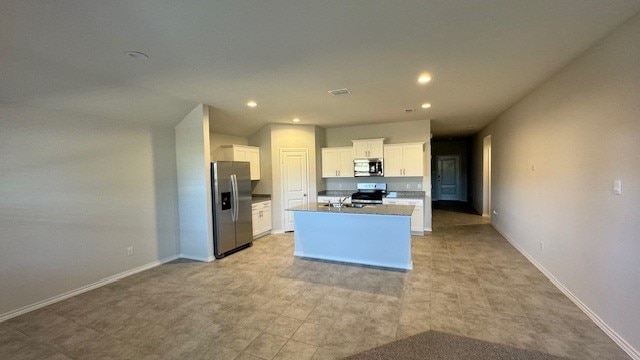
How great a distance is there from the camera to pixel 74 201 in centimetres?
352

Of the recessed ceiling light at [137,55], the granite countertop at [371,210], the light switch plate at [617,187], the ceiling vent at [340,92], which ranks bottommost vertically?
the granite countertop at [371,210]

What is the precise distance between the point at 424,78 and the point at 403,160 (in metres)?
2.89

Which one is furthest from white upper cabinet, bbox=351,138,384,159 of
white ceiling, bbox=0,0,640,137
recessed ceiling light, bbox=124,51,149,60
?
recessed ceiling light, bbox=124,51,149,60

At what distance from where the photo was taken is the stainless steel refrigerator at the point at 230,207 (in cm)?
471

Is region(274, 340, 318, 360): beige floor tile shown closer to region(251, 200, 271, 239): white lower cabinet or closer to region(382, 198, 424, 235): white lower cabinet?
region(251, 200, 271, 239): white lower cabinet

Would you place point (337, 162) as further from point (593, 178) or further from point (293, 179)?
point (593, 178)

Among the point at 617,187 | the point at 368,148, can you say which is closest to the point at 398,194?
the point at 368,148

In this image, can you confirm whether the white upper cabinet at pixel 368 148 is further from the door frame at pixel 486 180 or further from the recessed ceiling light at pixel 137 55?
the recessed ceiling light at pixel 137 55

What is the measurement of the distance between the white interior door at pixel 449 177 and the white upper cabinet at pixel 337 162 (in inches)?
253

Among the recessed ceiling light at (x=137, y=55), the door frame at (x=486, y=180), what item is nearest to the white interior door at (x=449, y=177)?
the door frame at (x=486, y=180)

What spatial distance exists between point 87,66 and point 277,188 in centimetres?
413

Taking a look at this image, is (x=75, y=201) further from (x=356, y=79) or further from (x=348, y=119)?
(x=348, y=119)

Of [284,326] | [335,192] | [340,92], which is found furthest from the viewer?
[335,192]

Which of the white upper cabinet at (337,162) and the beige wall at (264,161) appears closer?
the beige wall at (264,161)
